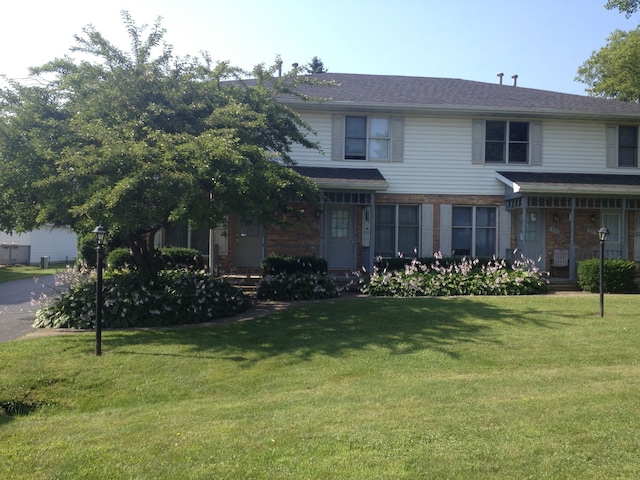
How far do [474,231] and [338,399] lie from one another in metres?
12.2

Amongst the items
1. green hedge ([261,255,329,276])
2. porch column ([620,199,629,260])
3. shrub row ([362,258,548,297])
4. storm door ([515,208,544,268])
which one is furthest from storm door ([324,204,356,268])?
porch column ([620,199,629,260])

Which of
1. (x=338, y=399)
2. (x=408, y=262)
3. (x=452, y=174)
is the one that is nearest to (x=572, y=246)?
(x=452, y=174)

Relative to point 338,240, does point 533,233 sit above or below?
above

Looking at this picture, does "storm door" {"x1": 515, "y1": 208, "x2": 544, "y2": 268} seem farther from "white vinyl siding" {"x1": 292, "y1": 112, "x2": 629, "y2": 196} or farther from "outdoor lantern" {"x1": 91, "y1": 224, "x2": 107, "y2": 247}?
"outdoor lantern" {"x1": 91, "y1": 224, "x2": 107, "y2": 247}

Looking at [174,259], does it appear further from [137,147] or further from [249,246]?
[137,147]

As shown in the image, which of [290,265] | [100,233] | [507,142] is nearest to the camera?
[100,233]

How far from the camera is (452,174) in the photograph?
1692 cm

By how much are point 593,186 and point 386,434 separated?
13.3 m

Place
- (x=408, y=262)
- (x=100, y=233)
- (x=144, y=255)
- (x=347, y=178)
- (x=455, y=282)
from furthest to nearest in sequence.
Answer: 1. (x=347, y=178)
2. (x=408, y=262)
3. (x=455, y=282)
4. (x=144, y=255)
5. (x=100, y=233)

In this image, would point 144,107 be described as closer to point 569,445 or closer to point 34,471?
point 34,471

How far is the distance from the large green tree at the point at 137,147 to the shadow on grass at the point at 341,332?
78.5 inches

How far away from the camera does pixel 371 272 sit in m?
15.4

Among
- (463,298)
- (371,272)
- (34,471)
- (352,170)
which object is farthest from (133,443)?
(352,170)

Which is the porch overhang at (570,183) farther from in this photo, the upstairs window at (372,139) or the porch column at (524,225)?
the upstairs window at (372,139)
